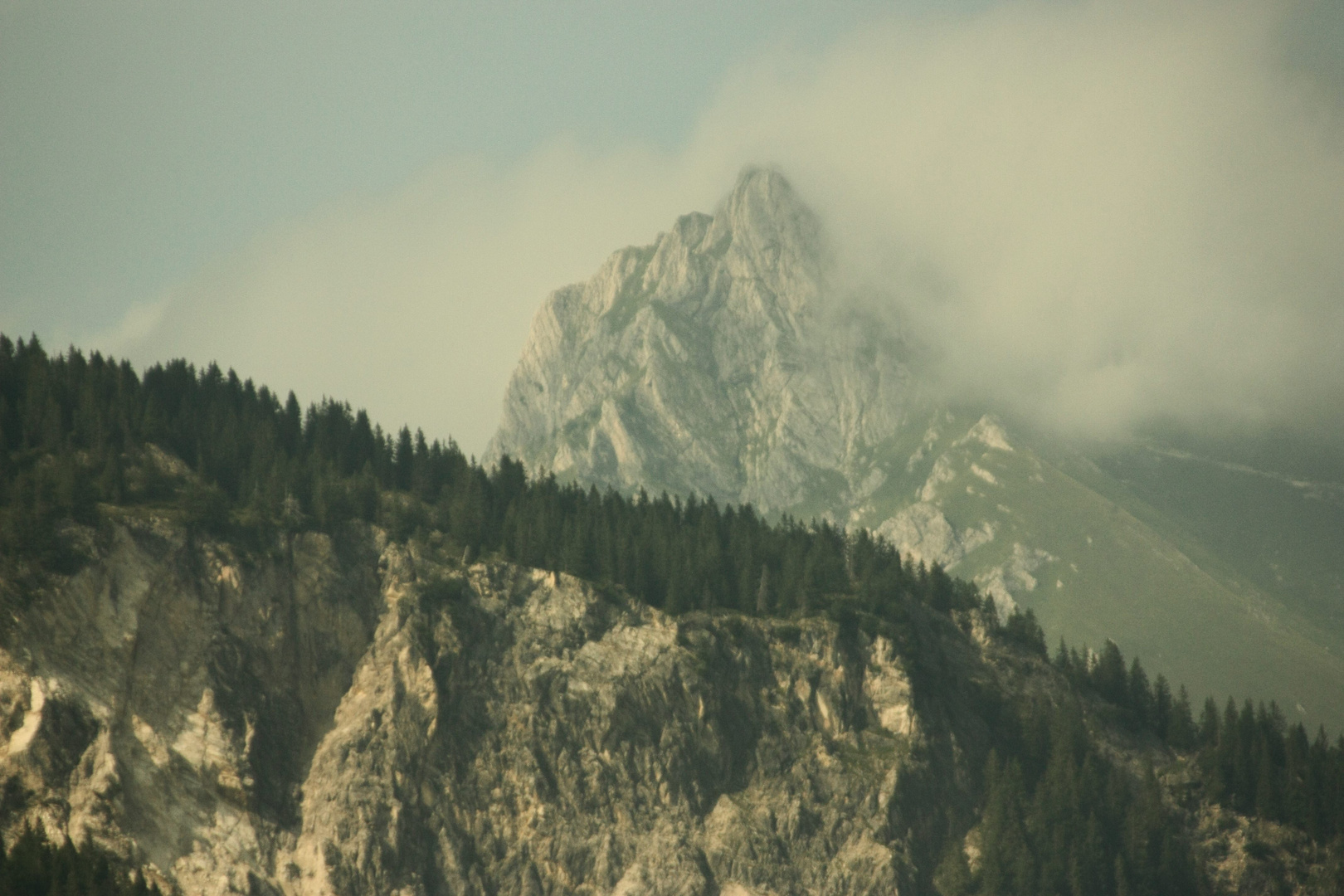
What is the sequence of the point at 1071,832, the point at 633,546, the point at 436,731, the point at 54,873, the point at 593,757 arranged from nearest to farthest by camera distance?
the point at 54,873 < the point at 436,731 < the point at 593,757 < the point at 1071,832 < the point at 633,546

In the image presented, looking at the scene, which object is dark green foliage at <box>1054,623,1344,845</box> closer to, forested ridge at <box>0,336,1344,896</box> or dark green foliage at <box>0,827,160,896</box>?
forested ridge at <box>0,336,1344,896</box>

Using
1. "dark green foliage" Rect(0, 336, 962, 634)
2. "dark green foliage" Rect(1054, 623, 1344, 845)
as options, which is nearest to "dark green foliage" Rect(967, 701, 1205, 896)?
"dark green foliage" Rect(1054, 623, 1344, 845)

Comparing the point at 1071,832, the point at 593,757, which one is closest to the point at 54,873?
the point at 593,757

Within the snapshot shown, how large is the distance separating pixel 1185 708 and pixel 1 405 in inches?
5111

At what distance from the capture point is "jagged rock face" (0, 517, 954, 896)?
428 ft

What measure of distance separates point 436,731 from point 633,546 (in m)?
31.9

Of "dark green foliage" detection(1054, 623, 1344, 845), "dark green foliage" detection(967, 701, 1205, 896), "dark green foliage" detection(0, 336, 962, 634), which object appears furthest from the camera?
"dark green foliage" detection(1054, 623, 1344, 845)

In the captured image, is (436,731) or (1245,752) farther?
(1245,752)

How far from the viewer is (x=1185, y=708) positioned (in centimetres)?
18288

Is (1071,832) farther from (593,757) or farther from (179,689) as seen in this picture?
(179,689)

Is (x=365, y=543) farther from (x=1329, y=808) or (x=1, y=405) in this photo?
(x=1329, y=808)

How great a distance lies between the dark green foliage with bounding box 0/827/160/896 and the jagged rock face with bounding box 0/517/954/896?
28.8ft

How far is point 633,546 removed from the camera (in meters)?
169

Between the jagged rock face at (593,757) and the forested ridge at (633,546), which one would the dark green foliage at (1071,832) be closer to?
the forested ridge at (633,546)
